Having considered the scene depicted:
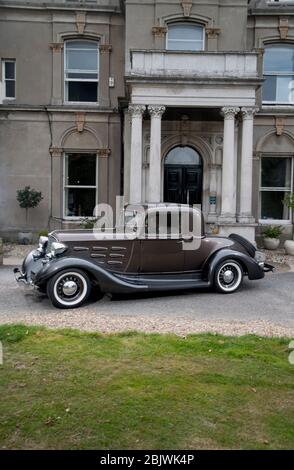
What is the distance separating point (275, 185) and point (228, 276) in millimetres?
9065

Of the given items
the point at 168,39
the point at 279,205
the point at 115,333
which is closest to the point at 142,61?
the point at 168,39

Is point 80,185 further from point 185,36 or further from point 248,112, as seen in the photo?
point 248,112

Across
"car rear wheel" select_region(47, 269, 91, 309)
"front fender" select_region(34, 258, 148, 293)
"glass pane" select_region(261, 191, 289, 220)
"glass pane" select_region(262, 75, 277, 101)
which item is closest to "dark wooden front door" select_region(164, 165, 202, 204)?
"glass pane" select_region(261, 191, 289, 220)

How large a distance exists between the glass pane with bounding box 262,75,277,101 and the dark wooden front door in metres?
3.64

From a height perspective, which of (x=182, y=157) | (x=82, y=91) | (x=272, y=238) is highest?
(x=82, y=91)

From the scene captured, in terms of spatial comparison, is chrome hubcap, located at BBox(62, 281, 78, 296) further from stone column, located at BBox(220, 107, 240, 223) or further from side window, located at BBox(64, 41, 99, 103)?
side window, located at BBox(64, 41, 99, 103)

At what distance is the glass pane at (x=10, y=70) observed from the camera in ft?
54.3

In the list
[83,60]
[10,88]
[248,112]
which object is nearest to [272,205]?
[248,112]

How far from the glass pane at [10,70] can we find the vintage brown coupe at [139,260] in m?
10.4

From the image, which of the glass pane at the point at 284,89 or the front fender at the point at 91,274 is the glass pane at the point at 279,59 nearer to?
the glass pane at the point at 284,89

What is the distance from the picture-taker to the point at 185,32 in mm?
15438

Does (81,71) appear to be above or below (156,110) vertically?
above

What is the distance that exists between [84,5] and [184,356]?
49.1 feet

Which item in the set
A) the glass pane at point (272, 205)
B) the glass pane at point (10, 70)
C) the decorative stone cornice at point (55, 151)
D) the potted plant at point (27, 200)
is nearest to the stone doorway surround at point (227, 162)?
the glass pane at point (272, 205)
